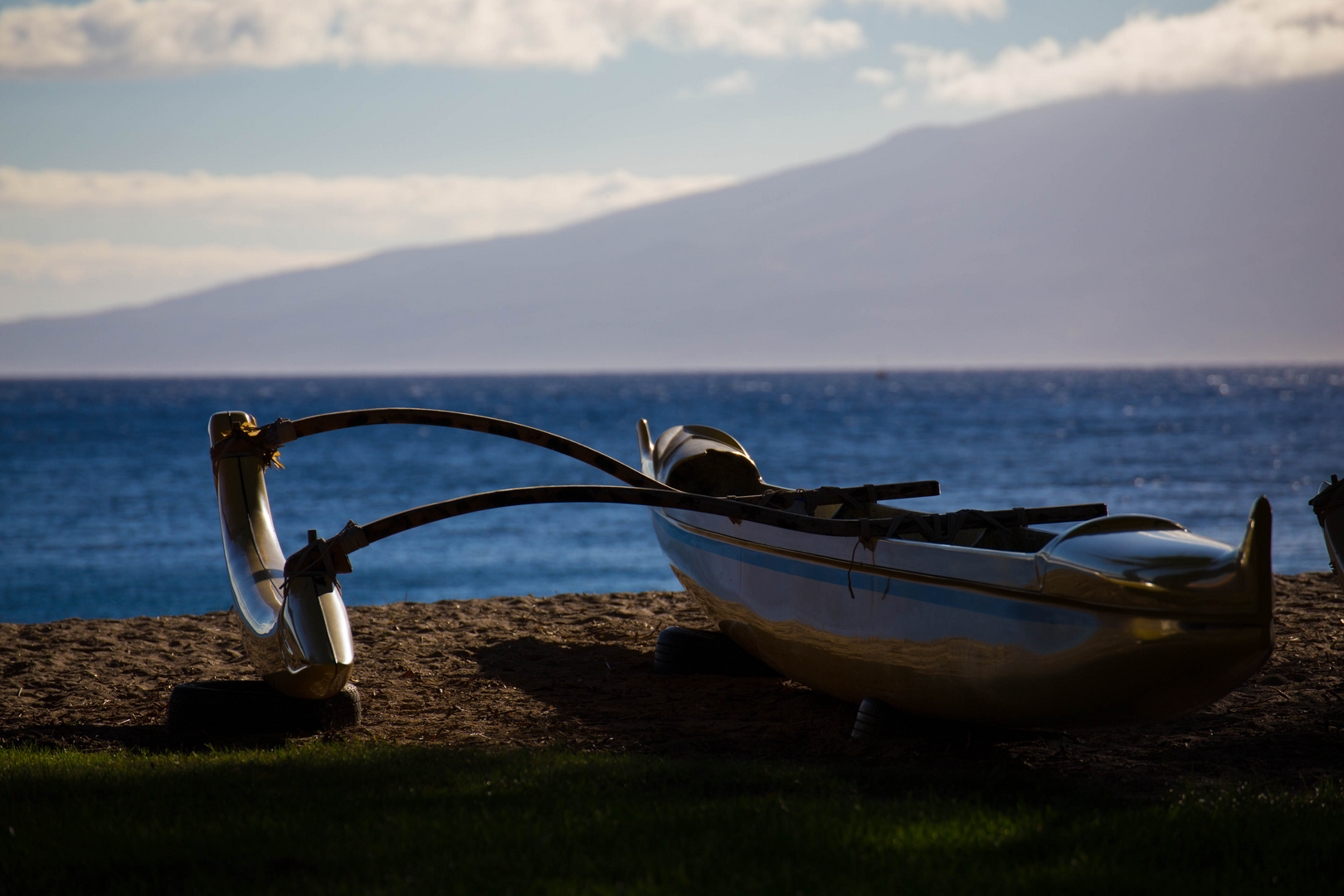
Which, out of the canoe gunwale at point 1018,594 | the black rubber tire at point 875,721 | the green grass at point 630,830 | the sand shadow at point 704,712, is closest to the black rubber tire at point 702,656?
the sand shadow at point 704,712

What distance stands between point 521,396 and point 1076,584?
89.2m

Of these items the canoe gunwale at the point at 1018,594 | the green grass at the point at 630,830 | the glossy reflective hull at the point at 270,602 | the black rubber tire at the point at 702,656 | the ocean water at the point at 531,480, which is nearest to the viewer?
the green grass at the point at 630,830

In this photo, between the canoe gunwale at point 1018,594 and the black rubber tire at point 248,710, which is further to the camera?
the black rubber tire at point 248,710

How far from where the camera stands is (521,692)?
19.0 feet

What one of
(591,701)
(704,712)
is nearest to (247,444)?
(591,701)

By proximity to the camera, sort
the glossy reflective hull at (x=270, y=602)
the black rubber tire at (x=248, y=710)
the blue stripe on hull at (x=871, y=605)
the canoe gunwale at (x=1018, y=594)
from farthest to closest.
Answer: the black rubber tire at (x=248, y=710)
the glossy reflective hull at (x=270, y=602)
the blue stripe on hull at (x=871, y=605)
the canoe gunwale at (x=1018, y=594)

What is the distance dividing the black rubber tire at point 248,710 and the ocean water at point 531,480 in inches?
326

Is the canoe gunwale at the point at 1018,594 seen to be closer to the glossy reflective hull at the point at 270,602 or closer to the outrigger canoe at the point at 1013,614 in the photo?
the outrigger canoe at the point at 1013,614

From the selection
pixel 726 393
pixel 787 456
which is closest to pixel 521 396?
pixel 726 393

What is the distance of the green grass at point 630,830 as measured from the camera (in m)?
2.96

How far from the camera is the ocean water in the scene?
50.1 ft

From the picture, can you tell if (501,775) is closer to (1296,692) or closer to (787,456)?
(1296,692)

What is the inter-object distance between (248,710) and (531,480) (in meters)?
24.4

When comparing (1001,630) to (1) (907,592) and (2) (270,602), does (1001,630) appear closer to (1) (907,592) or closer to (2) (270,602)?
(1) (907,592)
